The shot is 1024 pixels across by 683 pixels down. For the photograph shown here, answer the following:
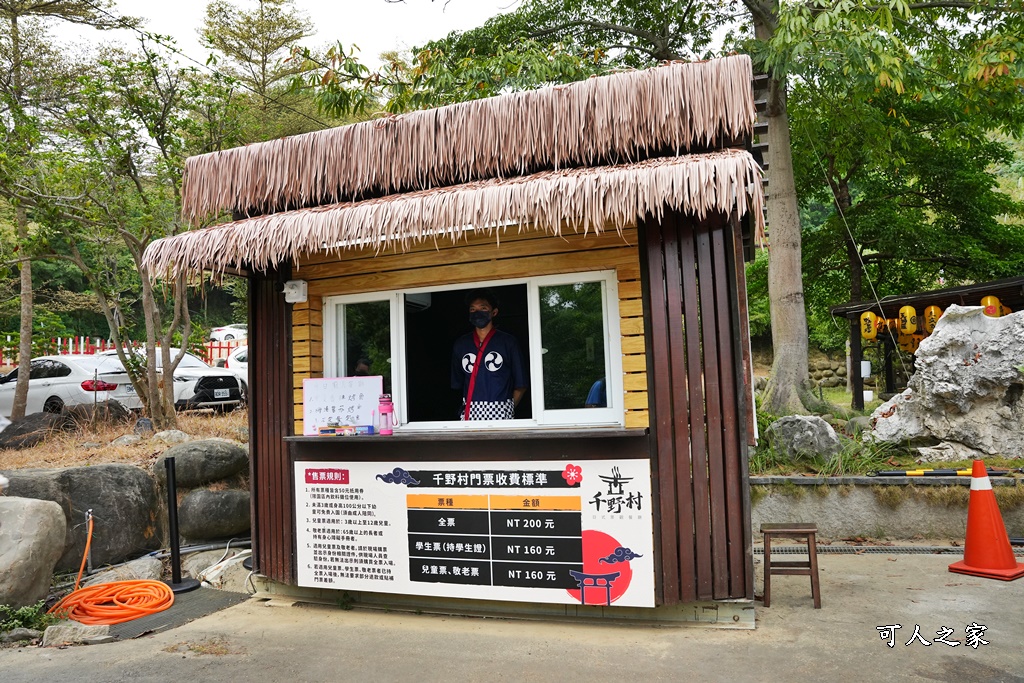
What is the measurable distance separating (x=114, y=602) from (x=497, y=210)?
455 cm

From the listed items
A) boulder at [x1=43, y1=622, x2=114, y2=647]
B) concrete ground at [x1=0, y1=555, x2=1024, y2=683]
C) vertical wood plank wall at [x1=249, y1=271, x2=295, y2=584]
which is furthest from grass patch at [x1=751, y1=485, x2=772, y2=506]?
boulder at [x1=43, y1=622, x2=114, y2=647]

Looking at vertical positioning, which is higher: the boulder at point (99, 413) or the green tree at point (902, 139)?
the green tree at point (902, 139)

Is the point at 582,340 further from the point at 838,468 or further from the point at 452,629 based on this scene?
the point at 838,468

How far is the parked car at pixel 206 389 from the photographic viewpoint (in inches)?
552

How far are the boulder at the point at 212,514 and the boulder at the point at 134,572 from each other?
18.5 inches

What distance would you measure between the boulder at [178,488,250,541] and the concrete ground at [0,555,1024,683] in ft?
5.73

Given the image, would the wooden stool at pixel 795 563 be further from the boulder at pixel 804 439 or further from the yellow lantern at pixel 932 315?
the yellow lantern at pixel 932 315

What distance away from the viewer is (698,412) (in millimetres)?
5016

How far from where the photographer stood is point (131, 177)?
10.7 m

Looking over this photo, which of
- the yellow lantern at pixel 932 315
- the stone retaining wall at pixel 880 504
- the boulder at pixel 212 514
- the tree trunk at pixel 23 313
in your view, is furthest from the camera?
→ the yellow lantern at pixel 932 315

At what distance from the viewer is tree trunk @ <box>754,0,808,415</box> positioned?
35.6 ft

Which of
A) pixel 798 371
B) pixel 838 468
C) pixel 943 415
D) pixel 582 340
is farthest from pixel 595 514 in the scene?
pixel 798 371

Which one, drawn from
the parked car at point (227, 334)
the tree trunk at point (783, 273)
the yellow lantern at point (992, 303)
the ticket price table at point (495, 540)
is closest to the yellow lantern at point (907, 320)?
the yellow lantern at point (992, 303)

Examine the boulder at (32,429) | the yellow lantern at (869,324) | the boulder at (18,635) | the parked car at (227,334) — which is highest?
the parked car at (227,334)
